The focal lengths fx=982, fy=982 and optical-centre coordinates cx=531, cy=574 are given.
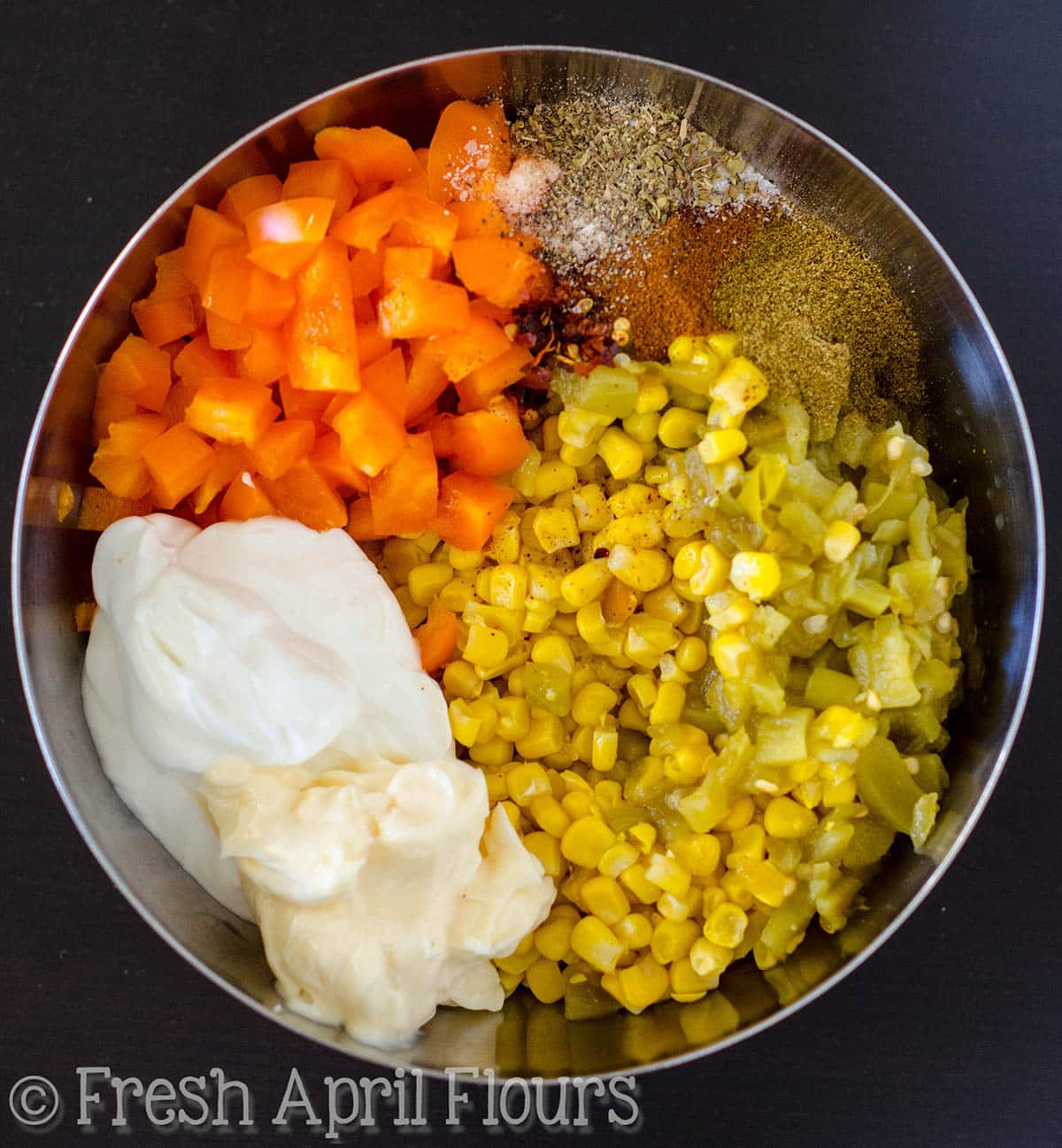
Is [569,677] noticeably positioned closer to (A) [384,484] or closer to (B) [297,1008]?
(A) [384,484]

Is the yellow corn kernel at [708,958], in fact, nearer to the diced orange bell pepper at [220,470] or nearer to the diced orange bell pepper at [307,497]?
the diced orange bell pepper at [307,497]

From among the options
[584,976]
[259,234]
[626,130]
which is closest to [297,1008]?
[584,976]

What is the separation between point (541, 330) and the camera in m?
1.64

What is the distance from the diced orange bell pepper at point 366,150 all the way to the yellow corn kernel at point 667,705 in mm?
995

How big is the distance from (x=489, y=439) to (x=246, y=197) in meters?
0.58

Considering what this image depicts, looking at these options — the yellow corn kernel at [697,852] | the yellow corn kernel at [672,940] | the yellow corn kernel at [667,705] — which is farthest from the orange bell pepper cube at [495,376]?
the yellow corn kernel at [672,940]

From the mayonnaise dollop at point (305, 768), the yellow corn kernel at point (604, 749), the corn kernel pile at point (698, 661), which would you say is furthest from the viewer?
the yellow corn kernel at point (604, 749)

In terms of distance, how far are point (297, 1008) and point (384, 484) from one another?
0.84 meters

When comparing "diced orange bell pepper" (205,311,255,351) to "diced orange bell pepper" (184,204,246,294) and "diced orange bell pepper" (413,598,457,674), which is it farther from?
"diced orange bell pepper" (413,598,457,674)

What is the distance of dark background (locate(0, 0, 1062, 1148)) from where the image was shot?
180 centimetres

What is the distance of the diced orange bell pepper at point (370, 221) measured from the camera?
5.22 ft

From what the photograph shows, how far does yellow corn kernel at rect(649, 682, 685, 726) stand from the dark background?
64 cm

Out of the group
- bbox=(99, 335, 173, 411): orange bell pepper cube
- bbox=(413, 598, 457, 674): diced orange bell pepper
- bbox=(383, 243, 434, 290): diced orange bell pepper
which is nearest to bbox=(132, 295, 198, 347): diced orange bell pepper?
bbox=(99, 335, 173, 411): orange bell pepper cube

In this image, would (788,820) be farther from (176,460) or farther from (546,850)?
(176,460)
